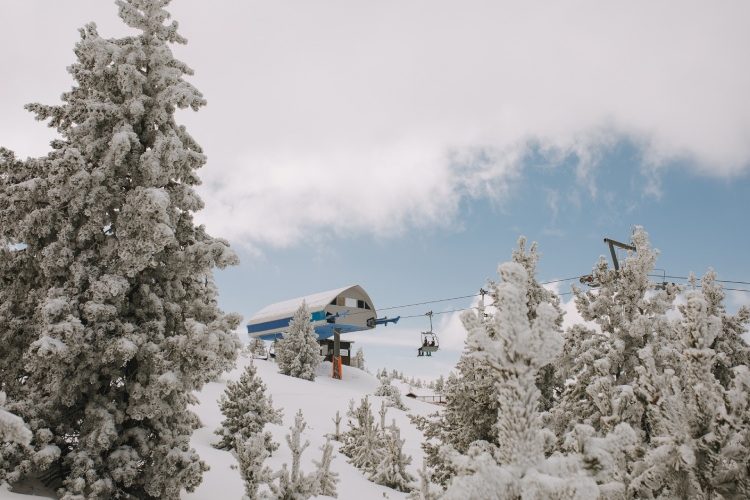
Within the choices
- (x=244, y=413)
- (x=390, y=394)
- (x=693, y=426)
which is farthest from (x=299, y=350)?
(x=693, y=426)

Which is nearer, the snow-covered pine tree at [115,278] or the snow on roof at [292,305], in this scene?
the snow-covered pine tree at [115,278]

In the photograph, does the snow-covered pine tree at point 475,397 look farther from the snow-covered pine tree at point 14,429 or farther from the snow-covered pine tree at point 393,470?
the snow-covered pine tree at point 14,429

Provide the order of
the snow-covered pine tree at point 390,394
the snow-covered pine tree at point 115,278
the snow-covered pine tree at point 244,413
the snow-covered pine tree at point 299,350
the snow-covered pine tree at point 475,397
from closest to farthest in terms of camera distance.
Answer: the snow-covered pine tree at point 115,278
the snow-covered pine tree at point 475,397
the snow-covered pine tree at point 244,413
the snow-covered pine tree at point 390,394
the snow-covered pine tree at point 299,350

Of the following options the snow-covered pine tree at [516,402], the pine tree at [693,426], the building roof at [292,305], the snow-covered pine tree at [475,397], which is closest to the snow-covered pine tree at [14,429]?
the snow-covered pine tree at [516,402]

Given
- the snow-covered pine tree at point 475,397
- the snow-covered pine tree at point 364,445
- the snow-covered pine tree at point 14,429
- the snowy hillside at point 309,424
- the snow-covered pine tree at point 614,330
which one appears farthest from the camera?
the snow-covered pine tree at point 364,445

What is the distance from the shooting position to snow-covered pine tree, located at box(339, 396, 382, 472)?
22.3 metres

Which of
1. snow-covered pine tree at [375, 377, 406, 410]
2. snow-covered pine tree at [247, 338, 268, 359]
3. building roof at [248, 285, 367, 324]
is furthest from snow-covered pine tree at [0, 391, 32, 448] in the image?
snow-covered pine tree at [247, 338, 268, 359]

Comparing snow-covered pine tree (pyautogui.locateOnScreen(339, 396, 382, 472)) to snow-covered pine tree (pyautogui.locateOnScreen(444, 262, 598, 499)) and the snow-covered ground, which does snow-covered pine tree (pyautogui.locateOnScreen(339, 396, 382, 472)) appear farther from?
snow-covered pine tree (pyautogui.locateOnScreen(444, 262, 598, 499))

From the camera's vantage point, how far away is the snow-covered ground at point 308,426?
14.3m

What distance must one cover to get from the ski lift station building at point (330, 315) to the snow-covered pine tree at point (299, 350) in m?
4.89

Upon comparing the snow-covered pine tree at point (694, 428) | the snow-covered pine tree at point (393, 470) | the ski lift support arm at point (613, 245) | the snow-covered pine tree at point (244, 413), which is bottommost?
the snow-covered pine tree at point (393, 470)

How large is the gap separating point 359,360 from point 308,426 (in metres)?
33.5

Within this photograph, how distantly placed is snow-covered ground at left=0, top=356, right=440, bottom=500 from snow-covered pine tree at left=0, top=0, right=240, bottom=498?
1.74 meters

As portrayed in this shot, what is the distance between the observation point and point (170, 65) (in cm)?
1117
